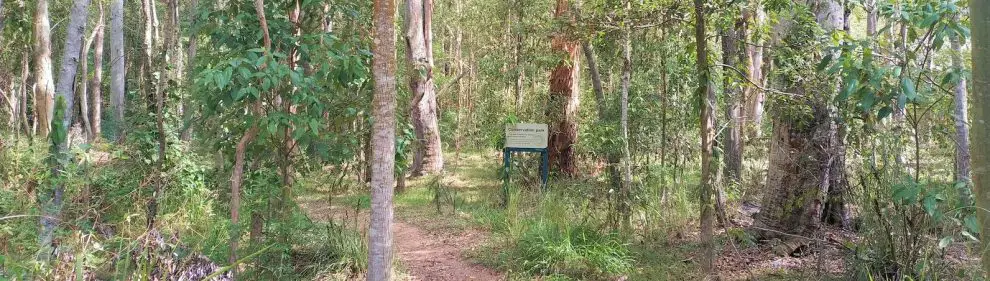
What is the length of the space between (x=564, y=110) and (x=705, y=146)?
18.7 feet

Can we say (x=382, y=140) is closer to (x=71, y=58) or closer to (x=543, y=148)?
(x=71, y=58)

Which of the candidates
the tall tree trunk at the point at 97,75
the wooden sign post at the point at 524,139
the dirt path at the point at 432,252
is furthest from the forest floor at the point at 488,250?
the tall tree trunk at the point at 97,75

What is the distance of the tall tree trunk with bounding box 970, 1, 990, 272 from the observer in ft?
8.04

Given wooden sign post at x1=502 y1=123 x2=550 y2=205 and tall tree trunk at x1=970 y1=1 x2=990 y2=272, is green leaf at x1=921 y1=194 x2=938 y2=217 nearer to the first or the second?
tall tree trunk at x1=970 y1=1 x2=990 y2=272

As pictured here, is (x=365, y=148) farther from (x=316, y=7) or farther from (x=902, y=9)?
(x=902, y=9)

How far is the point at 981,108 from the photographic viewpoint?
98.8 inches

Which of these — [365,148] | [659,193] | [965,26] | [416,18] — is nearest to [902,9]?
[965,26]

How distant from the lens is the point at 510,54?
1305 centimetres

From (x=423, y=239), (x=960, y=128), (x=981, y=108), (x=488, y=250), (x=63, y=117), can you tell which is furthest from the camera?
(x=423, y=239)

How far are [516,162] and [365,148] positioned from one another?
3.05 metres

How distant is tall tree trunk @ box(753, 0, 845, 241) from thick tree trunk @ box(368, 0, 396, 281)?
3555mm

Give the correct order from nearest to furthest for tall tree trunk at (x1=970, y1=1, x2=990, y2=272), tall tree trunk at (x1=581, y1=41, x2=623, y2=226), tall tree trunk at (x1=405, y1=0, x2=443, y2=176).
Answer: tall tree trunk at (x1=970, y1=1, x2=990, y2=272) → tall tree trunk at (x1=581, y1=41, x2=623, y2=226) → tall tree trunk at (x1=405, y1=0, x2=443, y2=176)

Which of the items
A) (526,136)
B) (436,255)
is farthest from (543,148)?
(436,255)

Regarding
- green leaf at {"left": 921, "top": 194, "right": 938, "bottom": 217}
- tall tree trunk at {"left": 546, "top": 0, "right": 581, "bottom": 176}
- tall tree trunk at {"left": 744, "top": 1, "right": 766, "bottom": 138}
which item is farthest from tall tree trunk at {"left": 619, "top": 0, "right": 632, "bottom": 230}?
green leaf at {"left": 921, "top": 194, "right": 938, "bottom": 217}
